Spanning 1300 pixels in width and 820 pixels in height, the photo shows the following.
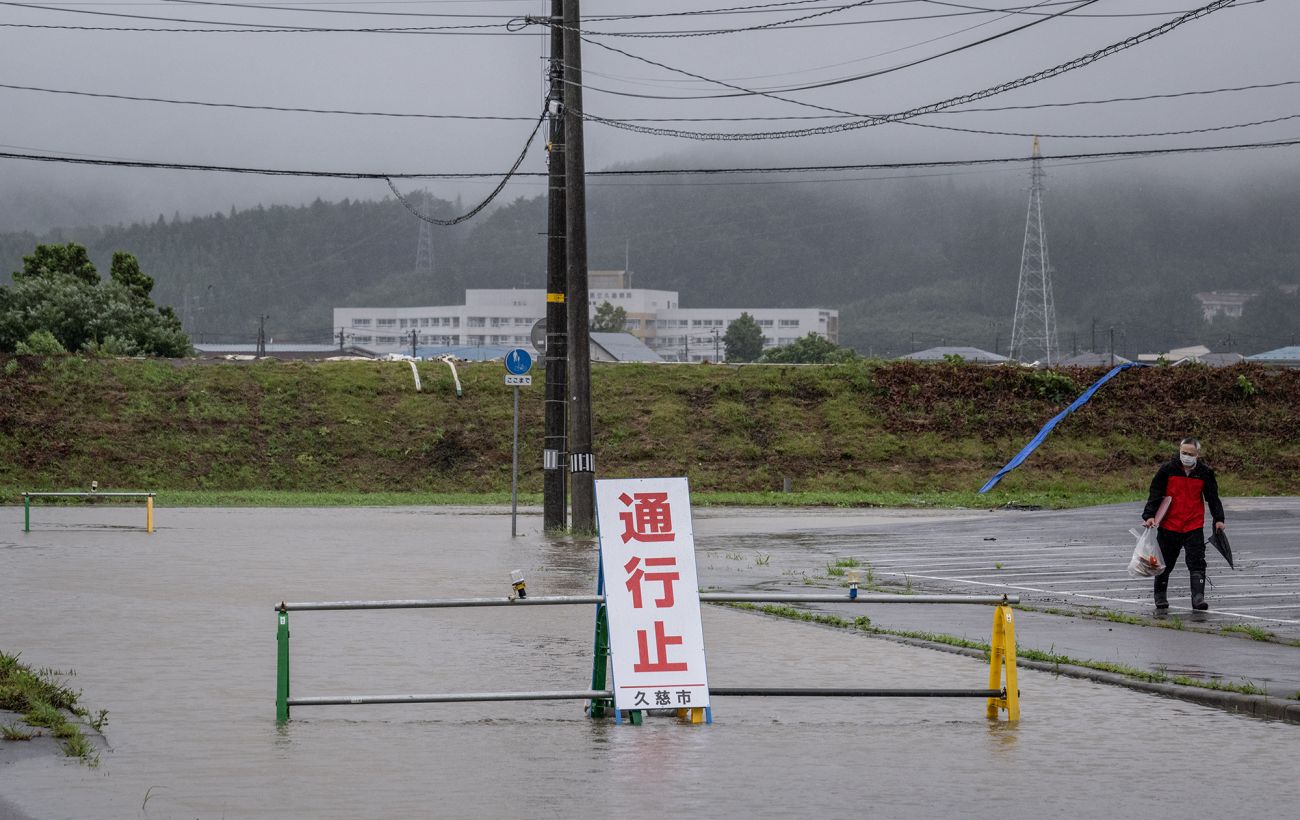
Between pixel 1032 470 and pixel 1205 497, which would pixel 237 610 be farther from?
pixel 1032 470

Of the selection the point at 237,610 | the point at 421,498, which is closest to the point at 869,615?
the point at 237,610

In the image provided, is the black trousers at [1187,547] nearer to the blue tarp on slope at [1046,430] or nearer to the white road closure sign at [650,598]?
the white road closure sign at [650,598]

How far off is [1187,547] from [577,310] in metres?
12.0

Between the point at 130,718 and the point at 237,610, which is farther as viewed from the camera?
the point at 237,610

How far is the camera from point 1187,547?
52.1 feet

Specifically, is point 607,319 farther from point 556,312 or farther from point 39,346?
point 556,312

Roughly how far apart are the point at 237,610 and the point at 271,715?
5785 millimetres

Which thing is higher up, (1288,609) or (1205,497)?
→ (1205,497)

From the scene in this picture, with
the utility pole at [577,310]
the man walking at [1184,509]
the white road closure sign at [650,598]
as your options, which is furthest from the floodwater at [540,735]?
the utility pole at [577,310]

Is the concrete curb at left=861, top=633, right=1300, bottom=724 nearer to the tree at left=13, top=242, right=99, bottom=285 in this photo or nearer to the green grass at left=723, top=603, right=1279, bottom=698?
the green grass at left=723, top=603, right=1279, bottom=698

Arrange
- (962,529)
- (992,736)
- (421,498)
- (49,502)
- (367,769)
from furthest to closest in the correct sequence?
(421,498), (49,502), (962,529), (992,736), (367,769)

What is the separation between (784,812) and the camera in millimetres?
7168

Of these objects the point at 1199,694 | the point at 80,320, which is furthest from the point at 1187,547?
the point at 80,320

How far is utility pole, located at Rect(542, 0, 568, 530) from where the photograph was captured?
26.2 metres
